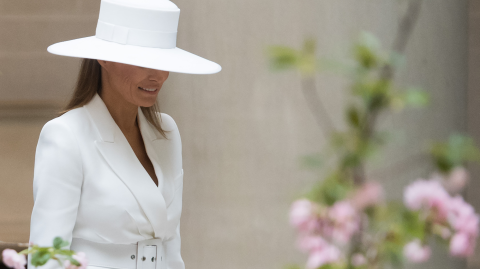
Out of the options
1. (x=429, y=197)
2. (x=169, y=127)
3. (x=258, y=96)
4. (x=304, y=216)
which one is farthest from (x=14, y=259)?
(x=258, y=96)

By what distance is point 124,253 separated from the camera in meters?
1.28

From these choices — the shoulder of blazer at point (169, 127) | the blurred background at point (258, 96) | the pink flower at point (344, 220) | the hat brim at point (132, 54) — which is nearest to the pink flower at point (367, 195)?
the pink flower at point (344, 220)

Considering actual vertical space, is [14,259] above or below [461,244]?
below

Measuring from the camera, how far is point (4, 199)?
2.98 meters

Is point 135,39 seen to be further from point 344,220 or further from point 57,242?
point 344,220

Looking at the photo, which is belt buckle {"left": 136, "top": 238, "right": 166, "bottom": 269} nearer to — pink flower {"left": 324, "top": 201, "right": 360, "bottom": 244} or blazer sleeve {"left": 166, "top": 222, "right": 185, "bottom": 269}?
blazer sleeve {"left": 166, "top": 222, "right": 185, "bottom": 269}

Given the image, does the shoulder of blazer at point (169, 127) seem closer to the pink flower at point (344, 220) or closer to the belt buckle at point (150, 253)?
the belt buckle at point (150, 253)

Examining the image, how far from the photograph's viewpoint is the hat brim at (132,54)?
1196mm

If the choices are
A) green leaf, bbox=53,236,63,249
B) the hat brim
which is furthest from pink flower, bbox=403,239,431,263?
the hat brim

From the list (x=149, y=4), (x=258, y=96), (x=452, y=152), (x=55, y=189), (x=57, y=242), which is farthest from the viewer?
(x=258, y=96)

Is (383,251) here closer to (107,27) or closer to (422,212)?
(422,212)

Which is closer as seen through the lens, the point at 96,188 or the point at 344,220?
the point at 344,220

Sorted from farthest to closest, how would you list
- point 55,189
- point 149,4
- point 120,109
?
point 120,109
point 149,4
point 55,189

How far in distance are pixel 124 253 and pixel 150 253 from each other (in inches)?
2.4
